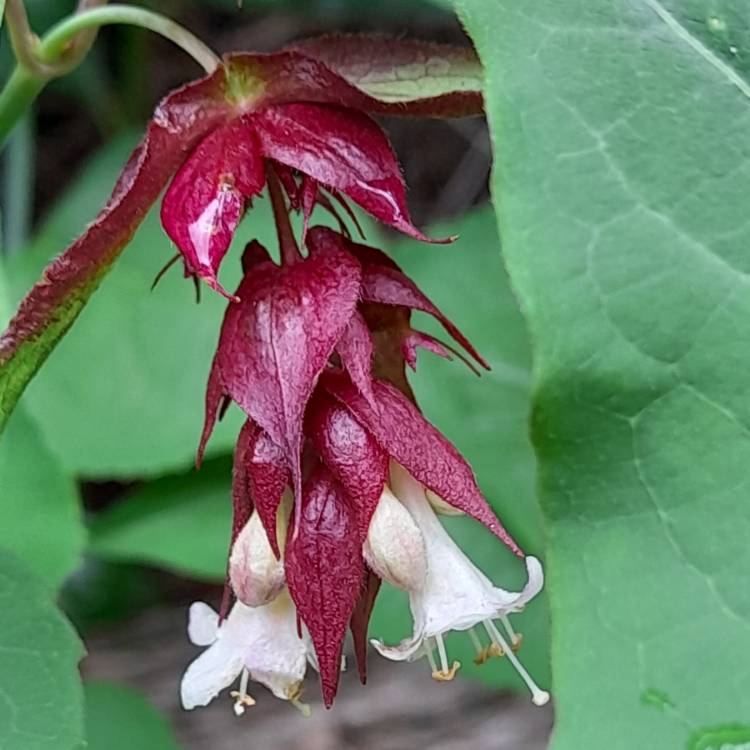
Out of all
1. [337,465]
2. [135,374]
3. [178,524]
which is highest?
[337,465]

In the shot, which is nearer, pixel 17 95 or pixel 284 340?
pixel 284 340

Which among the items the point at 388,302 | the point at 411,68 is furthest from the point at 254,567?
the point at 411,68

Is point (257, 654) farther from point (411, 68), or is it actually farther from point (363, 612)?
point (411, 68)

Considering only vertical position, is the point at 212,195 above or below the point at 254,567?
above

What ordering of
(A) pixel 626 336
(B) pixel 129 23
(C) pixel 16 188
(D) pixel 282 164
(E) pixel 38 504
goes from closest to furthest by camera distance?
(A) pixel 626 336 → (D) pixel 282 164 → (B) pixel 129 23 → (E) pixel 38 504 → (C) pixel 16 188

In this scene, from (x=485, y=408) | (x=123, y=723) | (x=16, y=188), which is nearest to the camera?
(x=485, y=408)

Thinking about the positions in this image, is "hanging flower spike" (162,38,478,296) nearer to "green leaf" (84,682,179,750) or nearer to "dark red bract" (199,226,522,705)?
"dark red bract" (199,226,522,705)

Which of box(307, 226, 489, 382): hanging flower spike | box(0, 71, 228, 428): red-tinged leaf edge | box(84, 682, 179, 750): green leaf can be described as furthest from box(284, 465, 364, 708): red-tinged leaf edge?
box(84, 682, 179, 750): green leaf

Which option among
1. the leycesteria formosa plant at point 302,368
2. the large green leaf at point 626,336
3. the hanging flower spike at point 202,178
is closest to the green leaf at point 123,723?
the leycesteria formosa plant at point 302,368
